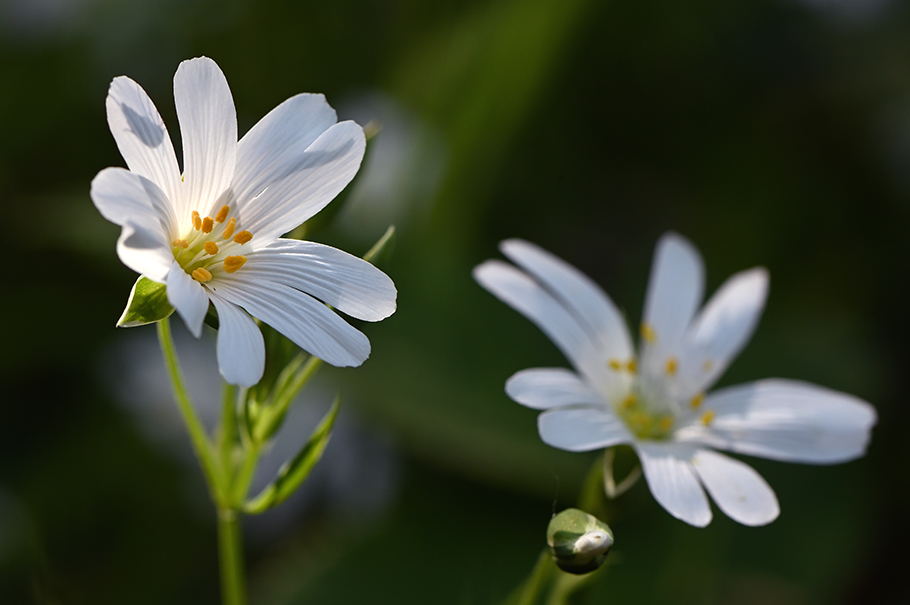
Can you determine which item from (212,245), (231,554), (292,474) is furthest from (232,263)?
(231,554)

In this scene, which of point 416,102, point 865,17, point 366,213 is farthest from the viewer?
point 865,17

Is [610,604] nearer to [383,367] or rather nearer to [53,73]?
[383,367]

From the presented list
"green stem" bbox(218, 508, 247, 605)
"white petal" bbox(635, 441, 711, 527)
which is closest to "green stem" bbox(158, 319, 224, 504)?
"green stem" bbox(218, 508, 247, 605)

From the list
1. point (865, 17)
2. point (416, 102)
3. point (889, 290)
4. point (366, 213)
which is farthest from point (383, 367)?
point (865, 17)

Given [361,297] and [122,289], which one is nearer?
[361,297]

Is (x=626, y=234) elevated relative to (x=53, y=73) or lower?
elevated

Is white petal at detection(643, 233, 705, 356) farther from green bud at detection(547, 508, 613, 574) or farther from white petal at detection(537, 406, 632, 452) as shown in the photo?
green bud at detection(547, 508, 613, 574)

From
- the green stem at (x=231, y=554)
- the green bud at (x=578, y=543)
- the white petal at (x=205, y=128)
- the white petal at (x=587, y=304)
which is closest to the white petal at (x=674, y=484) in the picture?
the green bud at (x=578, y=543)

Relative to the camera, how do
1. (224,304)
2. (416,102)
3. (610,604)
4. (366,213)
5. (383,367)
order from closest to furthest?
(224,304) → (610,604) → (383,367) → (366,213) → (416,102)
